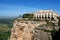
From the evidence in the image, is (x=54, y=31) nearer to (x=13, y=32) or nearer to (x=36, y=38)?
(x=36, y=38)

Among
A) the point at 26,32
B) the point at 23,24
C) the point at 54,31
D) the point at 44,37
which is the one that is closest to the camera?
the point at 44,37

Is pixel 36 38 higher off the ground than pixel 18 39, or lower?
higher

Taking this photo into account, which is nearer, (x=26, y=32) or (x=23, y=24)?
(x=26, y=32)

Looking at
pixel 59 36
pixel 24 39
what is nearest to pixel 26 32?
pixel 24 39

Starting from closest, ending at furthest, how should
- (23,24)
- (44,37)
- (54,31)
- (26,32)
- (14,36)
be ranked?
(44,37) → (54,31) → (26,32) → (23,24) → (14,36)

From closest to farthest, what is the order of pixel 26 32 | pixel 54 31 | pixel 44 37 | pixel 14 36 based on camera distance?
pixel 44 37, pixel 54 31, pixel 26 32, pixel 14 36

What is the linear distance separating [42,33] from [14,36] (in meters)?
8.06

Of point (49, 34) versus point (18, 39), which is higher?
point (49, 34)

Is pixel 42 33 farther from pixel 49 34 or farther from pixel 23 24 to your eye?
pixel 23 24

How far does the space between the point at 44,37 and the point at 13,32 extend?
846 cm

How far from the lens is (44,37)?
1098 cm

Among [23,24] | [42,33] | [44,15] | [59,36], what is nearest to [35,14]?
[44,15]

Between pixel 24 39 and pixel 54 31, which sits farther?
pixel 24 39

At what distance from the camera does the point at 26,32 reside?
16.4 meters
